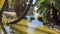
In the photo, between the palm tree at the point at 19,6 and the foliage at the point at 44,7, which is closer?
the foliage at the point at 44,7

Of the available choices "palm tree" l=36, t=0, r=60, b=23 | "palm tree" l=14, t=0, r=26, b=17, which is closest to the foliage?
"palm tree" l=36, t=0, r=60, b=23

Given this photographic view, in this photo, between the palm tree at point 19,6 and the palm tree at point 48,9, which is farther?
the palm tree at point 19,6

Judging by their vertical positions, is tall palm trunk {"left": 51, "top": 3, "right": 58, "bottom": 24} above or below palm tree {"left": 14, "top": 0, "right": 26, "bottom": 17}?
below

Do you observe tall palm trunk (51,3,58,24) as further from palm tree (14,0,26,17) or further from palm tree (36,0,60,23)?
palm tree (14,0,26,17)

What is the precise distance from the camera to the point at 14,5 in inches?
94.4

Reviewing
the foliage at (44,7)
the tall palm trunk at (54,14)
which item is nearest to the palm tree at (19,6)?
the foliage at (44,7)

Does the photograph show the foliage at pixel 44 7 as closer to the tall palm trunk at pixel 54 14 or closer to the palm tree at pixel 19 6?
the tall palm trunk at pixel 54 14

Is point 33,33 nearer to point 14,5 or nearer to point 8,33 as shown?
point 8,33

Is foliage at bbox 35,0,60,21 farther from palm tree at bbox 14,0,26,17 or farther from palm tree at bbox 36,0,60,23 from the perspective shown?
palm tree at bbox 14,0,26,17

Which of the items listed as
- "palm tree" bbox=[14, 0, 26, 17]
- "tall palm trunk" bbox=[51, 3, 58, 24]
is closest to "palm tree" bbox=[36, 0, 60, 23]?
"tall palm trunk" bbox=[51, 3, 58, 24]

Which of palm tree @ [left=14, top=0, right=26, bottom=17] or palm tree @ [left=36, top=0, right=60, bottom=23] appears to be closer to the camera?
palm tree @ [left=36, top=0, right=60, bottom=23]

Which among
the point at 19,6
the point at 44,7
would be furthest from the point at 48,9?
the point at 19,6

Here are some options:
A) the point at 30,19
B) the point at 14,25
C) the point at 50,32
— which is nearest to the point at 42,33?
the point at 50,32

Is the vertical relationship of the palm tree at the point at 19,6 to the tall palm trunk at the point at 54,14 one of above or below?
above
